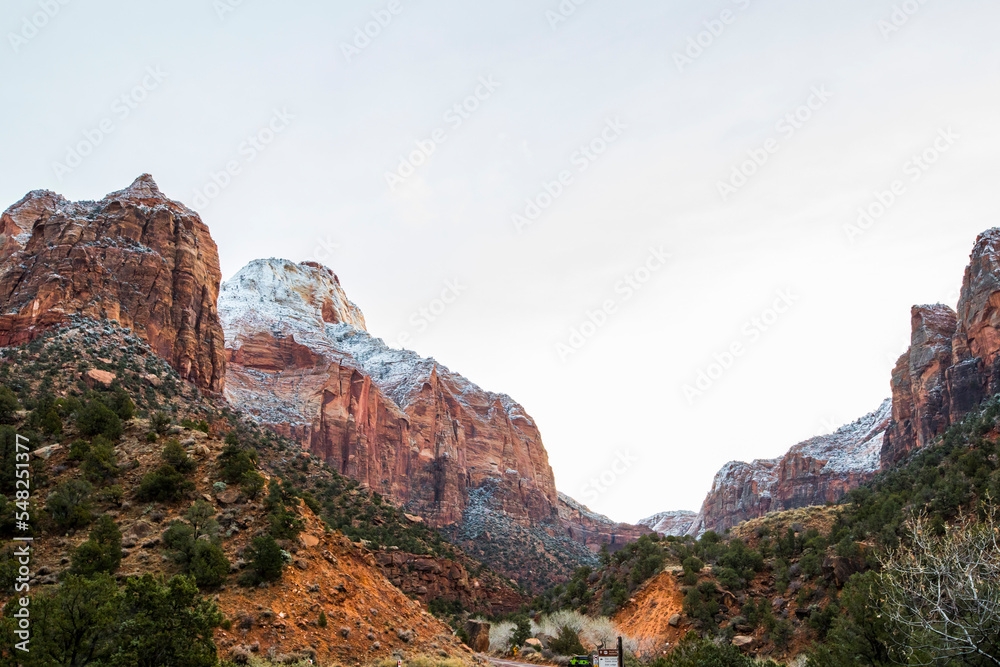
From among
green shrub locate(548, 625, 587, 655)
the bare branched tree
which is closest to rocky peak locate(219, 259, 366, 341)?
green shrub locate(548, 625, 587, 655)

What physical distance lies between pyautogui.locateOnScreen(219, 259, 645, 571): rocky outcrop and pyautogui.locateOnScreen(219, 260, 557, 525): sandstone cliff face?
21cm

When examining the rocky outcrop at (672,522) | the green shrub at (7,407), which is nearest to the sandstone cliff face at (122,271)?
the green shrub at (7,407)

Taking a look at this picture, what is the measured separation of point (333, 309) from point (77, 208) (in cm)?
7496

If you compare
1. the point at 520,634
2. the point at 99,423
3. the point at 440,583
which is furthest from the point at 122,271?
the point at 520,634

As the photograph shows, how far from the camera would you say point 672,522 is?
582ft

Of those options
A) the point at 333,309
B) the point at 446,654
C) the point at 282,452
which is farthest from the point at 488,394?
the point at 446,654

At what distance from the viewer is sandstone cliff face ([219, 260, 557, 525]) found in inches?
3917

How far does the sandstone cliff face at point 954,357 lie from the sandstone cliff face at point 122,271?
257 feet

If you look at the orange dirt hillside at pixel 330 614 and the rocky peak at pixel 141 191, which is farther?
the rocky peak at pixel 141 191

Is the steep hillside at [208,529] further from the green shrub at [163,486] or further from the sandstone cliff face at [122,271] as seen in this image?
the sandstone cliff face at [122,271]

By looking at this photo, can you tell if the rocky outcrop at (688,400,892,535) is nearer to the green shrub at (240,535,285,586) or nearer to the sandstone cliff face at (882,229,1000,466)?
the sandstone cliff face at (882,229,1000,466)

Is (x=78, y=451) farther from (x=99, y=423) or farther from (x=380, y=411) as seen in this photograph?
(x=380, y=411)

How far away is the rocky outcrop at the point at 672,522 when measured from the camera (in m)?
171

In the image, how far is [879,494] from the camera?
49812mm
